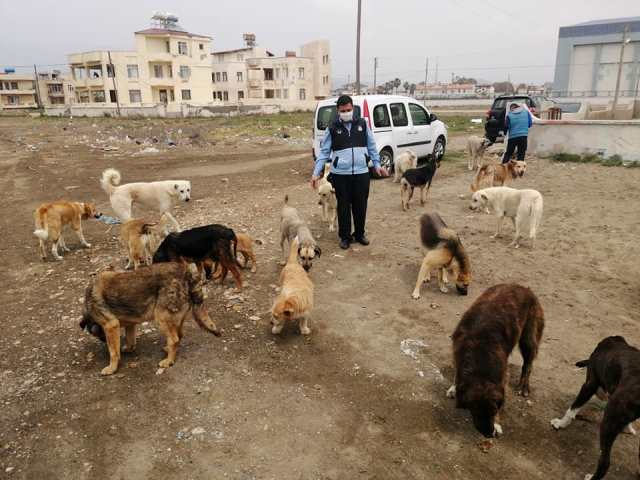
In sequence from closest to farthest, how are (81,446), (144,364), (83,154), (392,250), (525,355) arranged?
(81,446) → (525,355) → (144,364) → (392,250) → (83,154)

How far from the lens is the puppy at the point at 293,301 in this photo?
424 cm

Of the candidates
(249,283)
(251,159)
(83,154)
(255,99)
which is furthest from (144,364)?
(255,99)

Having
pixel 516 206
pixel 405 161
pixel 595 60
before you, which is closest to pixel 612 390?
pixel 516 206

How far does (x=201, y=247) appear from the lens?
17.3ft

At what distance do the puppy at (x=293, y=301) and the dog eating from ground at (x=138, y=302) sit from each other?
0.84 m

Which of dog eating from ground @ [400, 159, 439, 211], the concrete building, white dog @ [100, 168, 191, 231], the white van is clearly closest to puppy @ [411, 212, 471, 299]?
dog eating from ground @ [400, 159, 439, 211]

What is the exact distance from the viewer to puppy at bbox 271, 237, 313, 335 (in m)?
4.24

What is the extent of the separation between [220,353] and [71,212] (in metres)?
4.45

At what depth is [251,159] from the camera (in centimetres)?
1719

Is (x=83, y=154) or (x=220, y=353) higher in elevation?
(x=83, y=154)

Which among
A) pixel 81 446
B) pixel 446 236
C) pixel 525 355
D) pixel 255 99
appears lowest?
pixel 81 446

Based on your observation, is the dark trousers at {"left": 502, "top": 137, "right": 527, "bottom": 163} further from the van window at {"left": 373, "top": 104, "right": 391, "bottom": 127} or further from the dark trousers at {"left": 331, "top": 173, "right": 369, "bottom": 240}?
the dark trousers at {"left": 331, "top": 173, "right": 369, "bottom": 240}

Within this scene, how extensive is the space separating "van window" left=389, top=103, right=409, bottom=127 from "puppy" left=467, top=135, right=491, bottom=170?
7.64ft

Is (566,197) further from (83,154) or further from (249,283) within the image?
(83,154)
